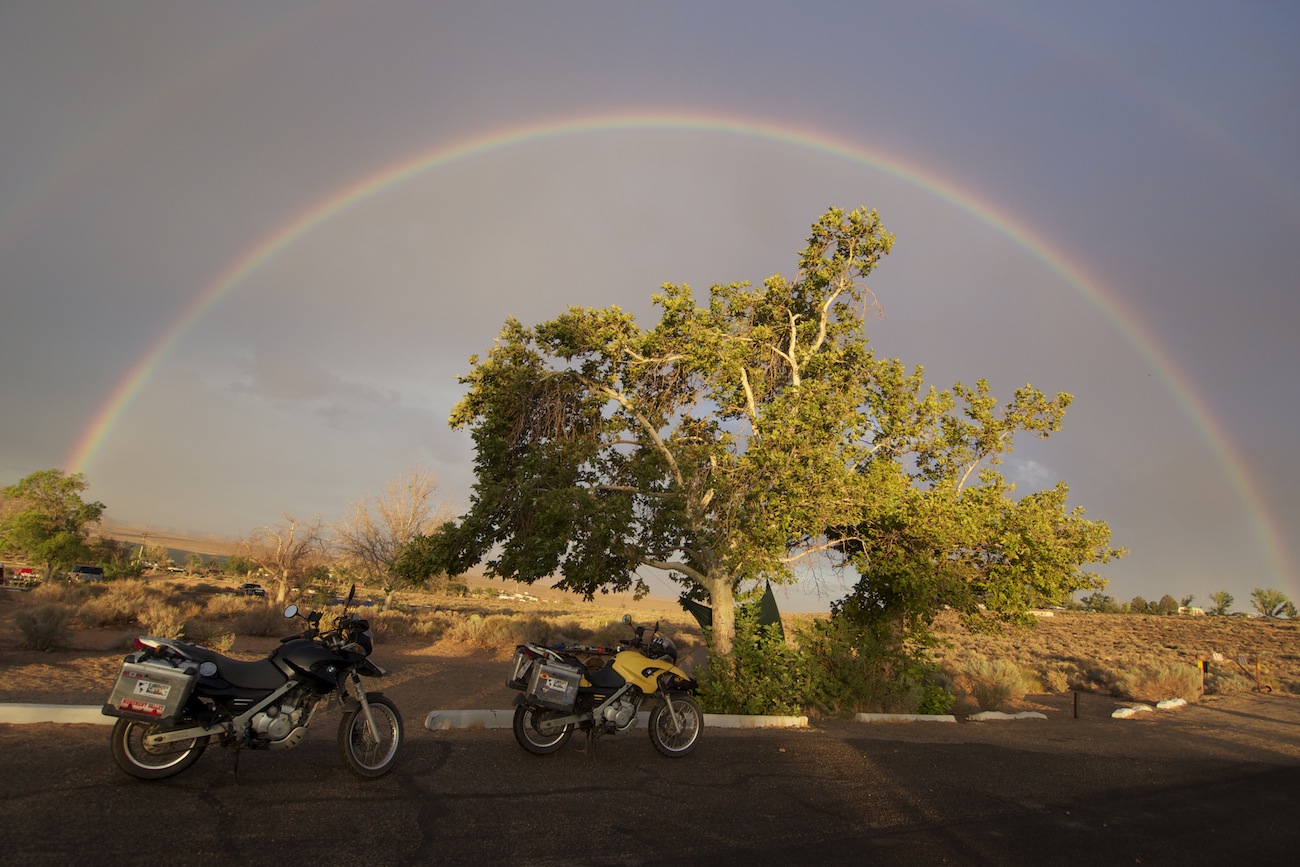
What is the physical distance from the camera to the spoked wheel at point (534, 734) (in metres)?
8.23

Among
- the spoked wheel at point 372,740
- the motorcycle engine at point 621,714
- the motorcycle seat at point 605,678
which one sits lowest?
the spoked wheel at point 372,740

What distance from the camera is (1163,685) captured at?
23266 mm

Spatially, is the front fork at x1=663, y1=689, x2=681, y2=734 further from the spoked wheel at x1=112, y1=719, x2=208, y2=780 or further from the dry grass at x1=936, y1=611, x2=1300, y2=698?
the dry grass at x1=936, y1=611, x2=1300, y2=698

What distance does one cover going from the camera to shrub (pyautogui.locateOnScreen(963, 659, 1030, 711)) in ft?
67.6

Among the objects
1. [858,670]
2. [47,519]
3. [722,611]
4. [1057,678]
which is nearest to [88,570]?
[47,519]

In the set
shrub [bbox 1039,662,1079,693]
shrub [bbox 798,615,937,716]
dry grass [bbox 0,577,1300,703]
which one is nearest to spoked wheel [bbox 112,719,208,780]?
dry grass [bbox 0,577,1300,703]

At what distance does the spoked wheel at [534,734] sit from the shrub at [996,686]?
15259 mm

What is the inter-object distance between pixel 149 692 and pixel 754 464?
10811 millimetres

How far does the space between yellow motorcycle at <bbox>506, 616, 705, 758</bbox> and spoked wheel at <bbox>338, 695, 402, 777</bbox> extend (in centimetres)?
156

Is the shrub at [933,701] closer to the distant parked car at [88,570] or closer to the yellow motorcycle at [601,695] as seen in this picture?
the yellow motorcycle at [601,695]

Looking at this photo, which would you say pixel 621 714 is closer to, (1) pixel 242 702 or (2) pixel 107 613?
(1) pixel 242 702

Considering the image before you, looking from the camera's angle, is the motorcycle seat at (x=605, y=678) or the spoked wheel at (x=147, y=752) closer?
the spoked wheel at (x=147, y=752)

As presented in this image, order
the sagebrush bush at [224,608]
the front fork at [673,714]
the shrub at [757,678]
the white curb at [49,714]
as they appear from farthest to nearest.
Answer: the sagebrush bush at [224,608]
the shrub at [757,678]
the front fork at [673,714]
the white curb at [49,714]

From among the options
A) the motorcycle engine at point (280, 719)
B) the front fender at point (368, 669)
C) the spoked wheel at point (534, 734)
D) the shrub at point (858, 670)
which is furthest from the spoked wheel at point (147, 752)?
the shrub at point (858, 670)
